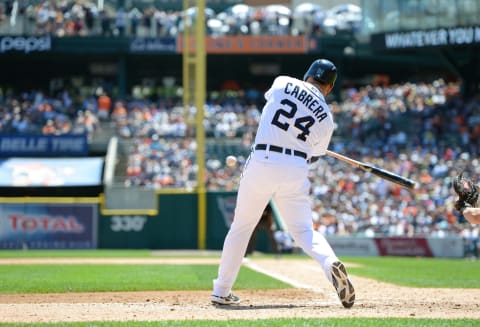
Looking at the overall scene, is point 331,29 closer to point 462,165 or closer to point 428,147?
point 428,147

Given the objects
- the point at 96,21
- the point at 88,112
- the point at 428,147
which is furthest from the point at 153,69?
the point at 428,147

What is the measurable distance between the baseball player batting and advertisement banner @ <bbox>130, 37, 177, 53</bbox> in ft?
94.2

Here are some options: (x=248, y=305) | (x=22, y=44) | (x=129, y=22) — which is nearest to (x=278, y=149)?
(x=248, y=305)

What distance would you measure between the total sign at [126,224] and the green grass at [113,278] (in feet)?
30.6

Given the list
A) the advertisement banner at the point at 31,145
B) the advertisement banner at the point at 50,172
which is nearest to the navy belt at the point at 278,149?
the advertisement banner at the point at 50,172

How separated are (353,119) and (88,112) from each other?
9.90 m

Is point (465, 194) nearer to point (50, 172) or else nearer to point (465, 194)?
point (465, 194)

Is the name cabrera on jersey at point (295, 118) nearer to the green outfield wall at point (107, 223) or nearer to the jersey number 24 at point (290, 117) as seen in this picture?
the jersey number 24 at point (290, 117)

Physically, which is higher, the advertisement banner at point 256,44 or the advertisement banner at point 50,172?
the advertisement banner at point 256,44

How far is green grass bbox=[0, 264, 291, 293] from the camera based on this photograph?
37.7 feet

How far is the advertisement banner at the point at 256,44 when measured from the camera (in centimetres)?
3669

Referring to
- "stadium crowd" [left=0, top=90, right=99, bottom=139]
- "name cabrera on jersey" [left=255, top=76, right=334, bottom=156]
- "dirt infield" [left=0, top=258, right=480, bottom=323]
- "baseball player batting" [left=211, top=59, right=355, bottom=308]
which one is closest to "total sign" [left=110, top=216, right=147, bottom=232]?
"stadium crowd" [left=0, top=90, right=99, bottom=139]

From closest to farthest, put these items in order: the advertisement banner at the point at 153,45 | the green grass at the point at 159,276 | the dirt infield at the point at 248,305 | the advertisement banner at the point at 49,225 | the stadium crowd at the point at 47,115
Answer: the dirt infield at the point at 248,305, the green grass at the point at 159,276, the advertisement banner at the point at 49,225, the stadium crowd at the point at 47,115, the advertisement banner at the point at 153,45

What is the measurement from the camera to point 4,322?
7.11 m
